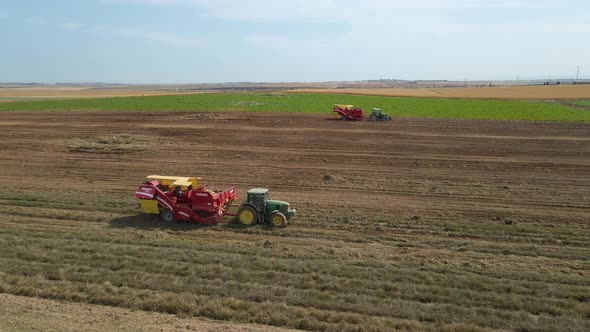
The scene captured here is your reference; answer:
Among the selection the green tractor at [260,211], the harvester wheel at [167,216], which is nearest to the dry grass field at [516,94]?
the green tractor at [260,211]

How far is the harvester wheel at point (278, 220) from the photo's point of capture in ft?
47.4

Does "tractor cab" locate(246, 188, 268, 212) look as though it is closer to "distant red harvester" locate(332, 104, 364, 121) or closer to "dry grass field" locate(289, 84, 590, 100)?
"distant red harvester" locate(332, 104, 364, 121)

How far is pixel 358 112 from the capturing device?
134ft

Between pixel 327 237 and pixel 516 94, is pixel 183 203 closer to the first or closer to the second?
pixel 327 237

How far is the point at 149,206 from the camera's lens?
14914 millimetres

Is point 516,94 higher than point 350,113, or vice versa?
point 516,94

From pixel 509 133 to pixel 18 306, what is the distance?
1290 inches

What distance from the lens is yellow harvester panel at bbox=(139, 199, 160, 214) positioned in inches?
584

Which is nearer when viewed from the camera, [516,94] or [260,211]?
[260,211]

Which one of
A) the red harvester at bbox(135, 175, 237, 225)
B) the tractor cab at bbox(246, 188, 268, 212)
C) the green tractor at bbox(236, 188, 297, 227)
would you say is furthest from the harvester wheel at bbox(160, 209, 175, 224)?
the tractor cab at bbox(246, 188, 268, 212)

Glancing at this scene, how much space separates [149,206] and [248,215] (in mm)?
3299

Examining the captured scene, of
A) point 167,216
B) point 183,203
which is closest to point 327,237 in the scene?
point 183,203

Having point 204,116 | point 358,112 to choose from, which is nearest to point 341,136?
point 358,112

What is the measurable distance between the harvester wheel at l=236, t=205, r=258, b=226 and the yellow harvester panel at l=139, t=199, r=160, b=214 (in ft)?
9.10
